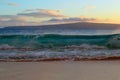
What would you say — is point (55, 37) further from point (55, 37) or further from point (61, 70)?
point (61, 70)

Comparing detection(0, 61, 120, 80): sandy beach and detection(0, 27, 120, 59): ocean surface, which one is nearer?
detection(0, 61, 120, 80): sandy beach

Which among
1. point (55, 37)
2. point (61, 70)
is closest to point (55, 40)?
point (55, 37)

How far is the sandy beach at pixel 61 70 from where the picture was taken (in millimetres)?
5508

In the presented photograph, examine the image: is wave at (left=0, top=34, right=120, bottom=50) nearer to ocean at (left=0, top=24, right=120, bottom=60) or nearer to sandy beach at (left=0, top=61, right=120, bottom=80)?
ocean at (left=0, top=24, right=120, bottom=60)

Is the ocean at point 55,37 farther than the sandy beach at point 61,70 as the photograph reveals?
Yes

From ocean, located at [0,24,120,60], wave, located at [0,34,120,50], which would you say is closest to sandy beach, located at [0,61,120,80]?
ocean, located at [0,24,120,60]

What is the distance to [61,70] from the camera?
623 cm

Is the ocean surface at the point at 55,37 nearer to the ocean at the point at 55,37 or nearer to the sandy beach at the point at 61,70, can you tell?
the ocean at the point at 55,37

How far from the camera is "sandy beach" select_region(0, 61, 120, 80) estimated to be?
217 inches

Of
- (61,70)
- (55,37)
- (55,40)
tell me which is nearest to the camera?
(61,70)

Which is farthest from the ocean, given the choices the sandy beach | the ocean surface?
the sandy beach

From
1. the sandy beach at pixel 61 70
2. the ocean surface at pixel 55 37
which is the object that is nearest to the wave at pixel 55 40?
the ocean surface at pixel 55 37

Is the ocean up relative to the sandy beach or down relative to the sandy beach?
down

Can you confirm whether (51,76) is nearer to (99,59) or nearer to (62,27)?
(99,59)
